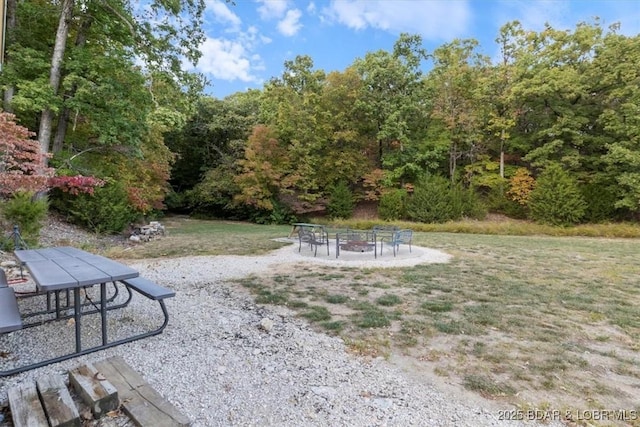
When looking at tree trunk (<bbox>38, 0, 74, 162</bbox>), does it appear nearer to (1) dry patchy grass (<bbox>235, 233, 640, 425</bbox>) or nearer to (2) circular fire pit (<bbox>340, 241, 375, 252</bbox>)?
(1) dry patchy grass (<bbox>235, 233, 640, 425</bbox>)

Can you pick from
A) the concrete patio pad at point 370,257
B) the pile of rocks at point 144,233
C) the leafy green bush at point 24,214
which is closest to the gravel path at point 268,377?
the concrete patio pad at point 370,257

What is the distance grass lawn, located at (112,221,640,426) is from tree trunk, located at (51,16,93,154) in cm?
818

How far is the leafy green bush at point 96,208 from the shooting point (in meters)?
10.1

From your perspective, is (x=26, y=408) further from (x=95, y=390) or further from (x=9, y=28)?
(x=9, y=28)

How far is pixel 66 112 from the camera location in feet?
32.0

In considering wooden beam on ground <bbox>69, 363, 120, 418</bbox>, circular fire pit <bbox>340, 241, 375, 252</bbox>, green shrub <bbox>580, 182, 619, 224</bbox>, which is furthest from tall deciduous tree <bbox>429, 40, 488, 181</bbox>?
wooden beam on ground <bbox>69, 363, 120, 418</bbox>

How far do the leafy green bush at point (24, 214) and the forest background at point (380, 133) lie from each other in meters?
2.61

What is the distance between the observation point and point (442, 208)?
17.3 m

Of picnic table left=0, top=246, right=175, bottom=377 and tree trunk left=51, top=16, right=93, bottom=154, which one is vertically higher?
tree trunk left=51, top=16, right=93, bottom=154

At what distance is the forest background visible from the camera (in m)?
9.91

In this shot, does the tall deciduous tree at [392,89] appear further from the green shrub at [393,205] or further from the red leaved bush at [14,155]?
the red leaved bush at [14,155]


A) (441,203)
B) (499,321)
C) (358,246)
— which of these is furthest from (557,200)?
(499,321)

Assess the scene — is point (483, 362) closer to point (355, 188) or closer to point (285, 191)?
point (285, 191)

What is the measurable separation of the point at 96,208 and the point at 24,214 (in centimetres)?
386
